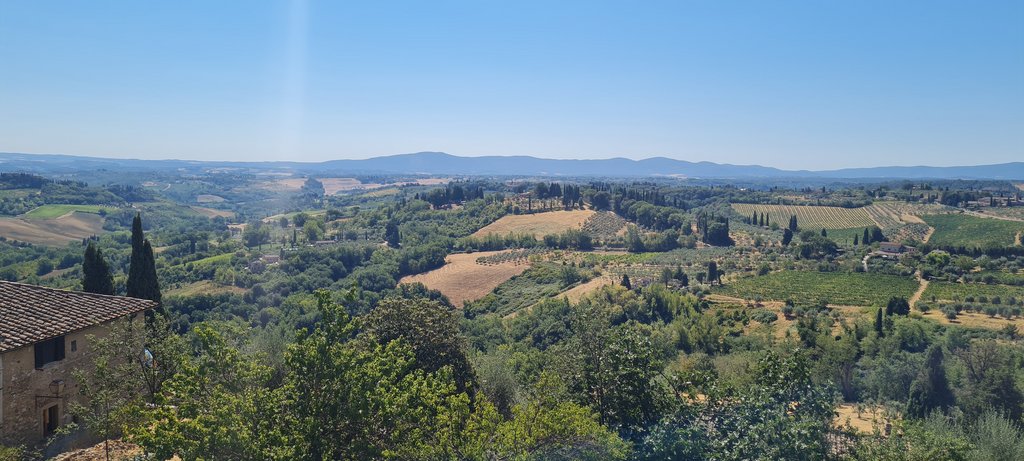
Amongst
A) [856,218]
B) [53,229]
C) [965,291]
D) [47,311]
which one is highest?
[47,311]

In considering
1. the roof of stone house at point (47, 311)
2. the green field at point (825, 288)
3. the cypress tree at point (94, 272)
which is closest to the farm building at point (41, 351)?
the roof of stone house at point (47, 311)

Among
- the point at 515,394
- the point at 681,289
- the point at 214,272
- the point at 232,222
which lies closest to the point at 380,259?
the point at 214,272

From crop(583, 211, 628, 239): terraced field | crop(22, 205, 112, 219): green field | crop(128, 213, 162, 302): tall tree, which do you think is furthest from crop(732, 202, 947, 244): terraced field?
crop(22, 205, 112, 219): green field

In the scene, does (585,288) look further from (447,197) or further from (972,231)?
(447,197)

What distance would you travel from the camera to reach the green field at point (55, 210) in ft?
414

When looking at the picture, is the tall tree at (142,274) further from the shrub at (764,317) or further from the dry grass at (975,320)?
the dry grass at (975,320)

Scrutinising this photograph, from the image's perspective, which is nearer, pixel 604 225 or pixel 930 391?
pixel 930 391

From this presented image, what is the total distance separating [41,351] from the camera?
15422mm

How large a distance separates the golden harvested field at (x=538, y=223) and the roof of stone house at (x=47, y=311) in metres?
94.9

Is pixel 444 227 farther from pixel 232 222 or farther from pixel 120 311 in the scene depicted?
pixel 120 311

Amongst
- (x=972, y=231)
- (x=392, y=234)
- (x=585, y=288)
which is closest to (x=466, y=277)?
(x=585, y=288)

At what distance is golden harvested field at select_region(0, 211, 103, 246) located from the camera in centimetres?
10662

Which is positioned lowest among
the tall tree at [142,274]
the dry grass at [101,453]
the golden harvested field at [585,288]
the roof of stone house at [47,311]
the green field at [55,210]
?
the golden harvested field at [585,288]

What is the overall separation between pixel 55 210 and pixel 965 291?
166 metres
